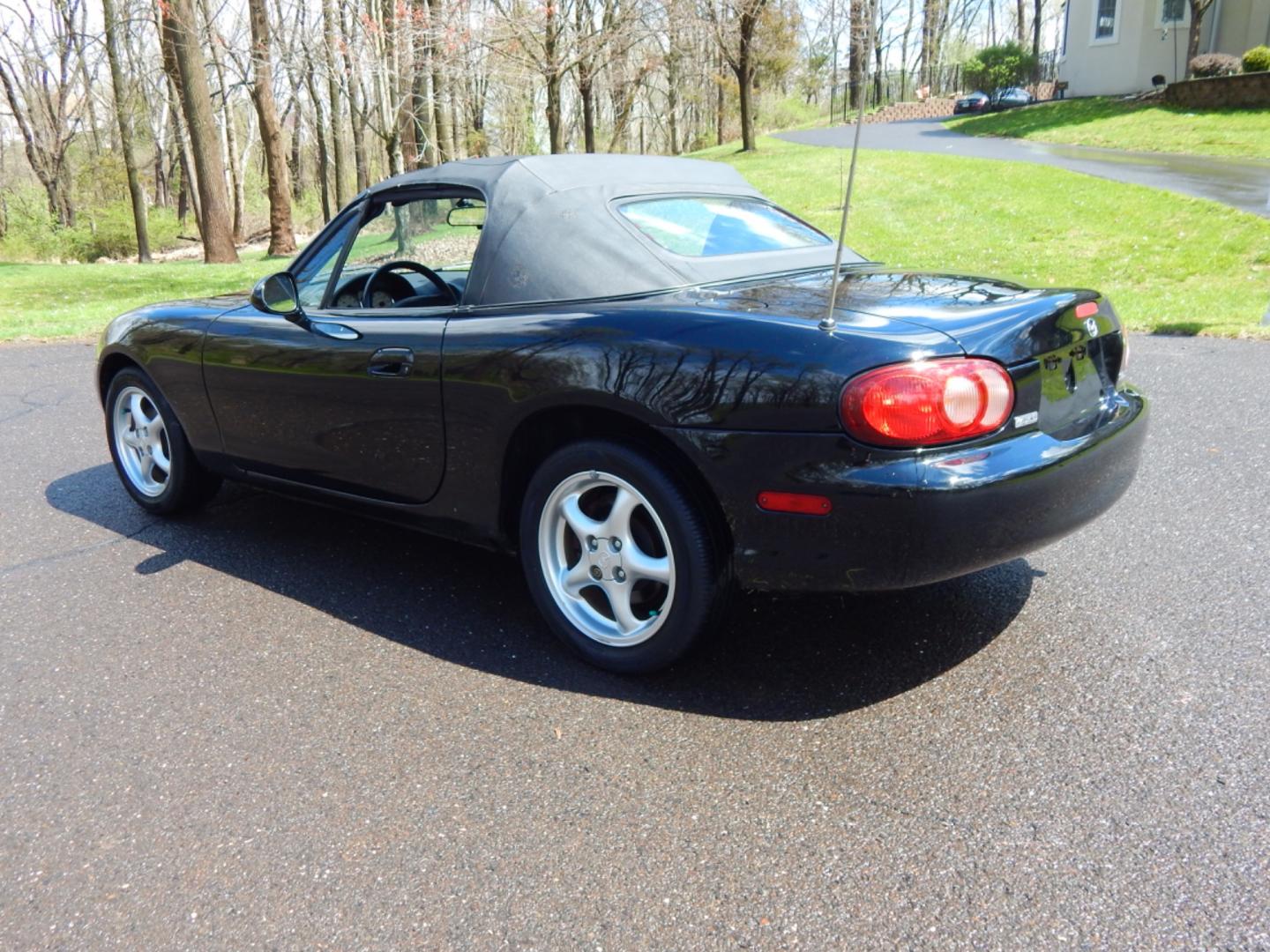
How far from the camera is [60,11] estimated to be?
33.5m

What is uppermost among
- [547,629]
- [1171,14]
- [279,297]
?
[1171,14]

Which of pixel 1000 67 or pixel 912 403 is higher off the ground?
pixel 1000 67

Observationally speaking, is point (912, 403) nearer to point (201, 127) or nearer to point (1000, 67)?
point (201, 127)

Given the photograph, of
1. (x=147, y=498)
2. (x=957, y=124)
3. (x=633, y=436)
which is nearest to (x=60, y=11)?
(x=957, y=124)

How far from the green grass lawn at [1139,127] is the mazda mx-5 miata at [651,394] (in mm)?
22459

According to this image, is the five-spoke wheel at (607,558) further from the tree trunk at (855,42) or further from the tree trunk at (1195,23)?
the tree trunk at (1195,23)

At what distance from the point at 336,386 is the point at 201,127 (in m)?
17.8

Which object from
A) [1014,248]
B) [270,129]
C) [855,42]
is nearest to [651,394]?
[1014,248]

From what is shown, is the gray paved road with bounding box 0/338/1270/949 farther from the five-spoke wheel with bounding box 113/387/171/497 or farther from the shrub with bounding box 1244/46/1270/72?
the shrub with bounding box 1244/46/1270/72

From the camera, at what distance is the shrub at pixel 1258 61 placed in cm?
2642

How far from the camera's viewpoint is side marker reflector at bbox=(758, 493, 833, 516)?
2473 millimetres

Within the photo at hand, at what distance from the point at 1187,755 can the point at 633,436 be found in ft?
5.32

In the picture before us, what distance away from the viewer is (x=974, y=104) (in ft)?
133

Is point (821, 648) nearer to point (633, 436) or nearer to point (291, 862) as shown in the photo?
point (633, 436)
